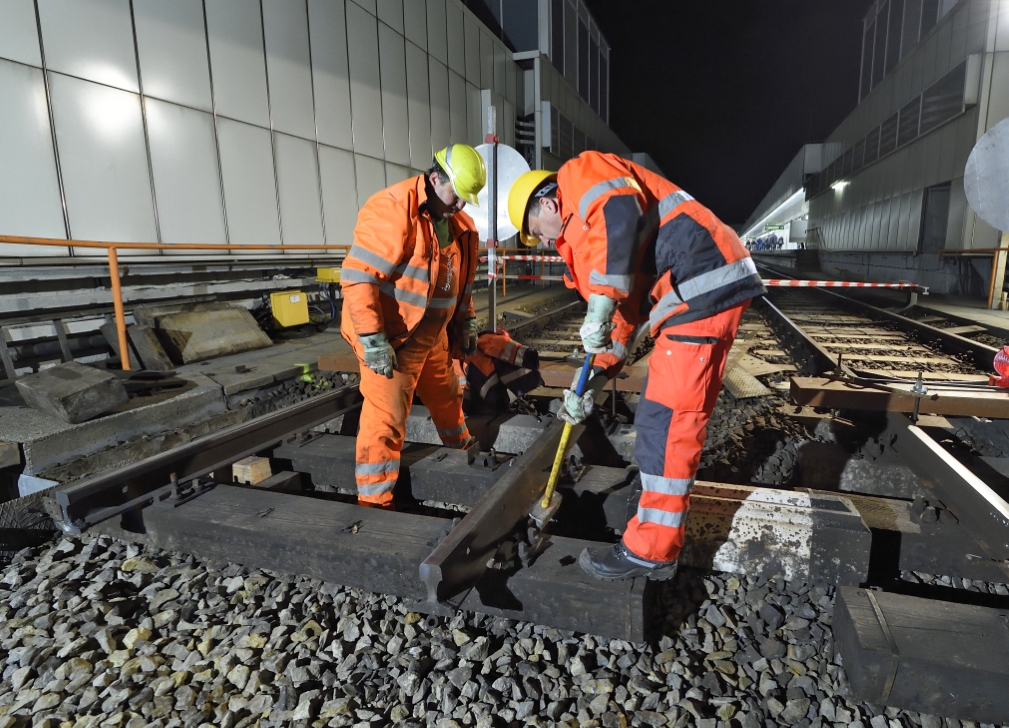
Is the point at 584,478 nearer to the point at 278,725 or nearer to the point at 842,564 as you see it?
the point at 842,564

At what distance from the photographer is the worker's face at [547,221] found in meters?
2.43

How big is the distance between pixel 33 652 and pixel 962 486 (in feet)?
12.3

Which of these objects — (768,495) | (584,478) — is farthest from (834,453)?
(584,478)

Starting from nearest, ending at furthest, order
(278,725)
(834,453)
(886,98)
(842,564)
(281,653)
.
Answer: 1. (278,725)
2. (281,653)
3. (842,564)
4. (834,453)
5. (886,98)

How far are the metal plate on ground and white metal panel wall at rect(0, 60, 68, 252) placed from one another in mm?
10421

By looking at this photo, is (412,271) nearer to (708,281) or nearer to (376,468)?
(376,468)

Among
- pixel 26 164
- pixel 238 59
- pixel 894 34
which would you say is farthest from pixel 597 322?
pixel 894 34

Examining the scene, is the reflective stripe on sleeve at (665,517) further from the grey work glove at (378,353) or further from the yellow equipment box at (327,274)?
the yellow equipment box at (327,274)

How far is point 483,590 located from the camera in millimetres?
2064

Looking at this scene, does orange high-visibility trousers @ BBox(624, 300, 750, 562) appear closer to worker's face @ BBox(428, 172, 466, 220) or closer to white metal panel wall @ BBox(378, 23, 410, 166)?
worker's face @ BBox(428, 172, 466, 220)

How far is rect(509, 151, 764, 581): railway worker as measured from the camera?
214cm

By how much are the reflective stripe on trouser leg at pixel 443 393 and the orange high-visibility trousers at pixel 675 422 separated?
1.42m

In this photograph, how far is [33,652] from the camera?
201 cm

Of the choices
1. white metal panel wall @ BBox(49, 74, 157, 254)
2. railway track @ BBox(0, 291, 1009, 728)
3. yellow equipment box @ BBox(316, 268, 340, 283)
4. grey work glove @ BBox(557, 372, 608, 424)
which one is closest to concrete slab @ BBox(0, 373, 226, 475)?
railway track @ BBox(0, 291, 1009, 728)
